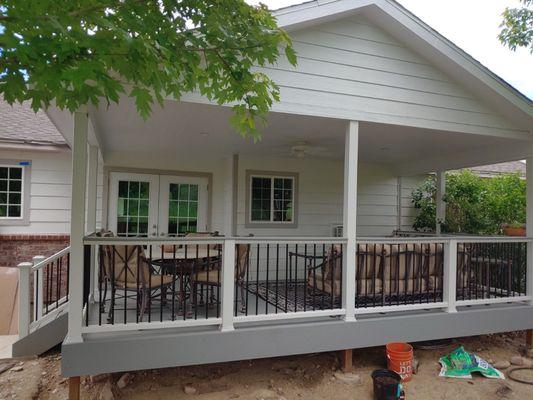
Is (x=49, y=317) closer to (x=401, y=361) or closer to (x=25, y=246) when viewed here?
(x=25, y=246)

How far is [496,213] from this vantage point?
729cm

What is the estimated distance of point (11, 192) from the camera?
6273 mm

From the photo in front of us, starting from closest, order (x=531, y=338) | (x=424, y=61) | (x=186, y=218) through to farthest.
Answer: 1. (x=424, y=61)
2. (x=531, y=338)
3. (x=186, y=218)

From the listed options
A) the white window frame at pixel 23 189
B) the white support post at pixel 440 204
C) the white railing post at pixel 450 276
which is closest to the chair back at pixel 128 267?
the white window frame at pixel 23 189

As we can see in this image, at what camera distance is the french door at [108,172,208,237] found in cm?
642

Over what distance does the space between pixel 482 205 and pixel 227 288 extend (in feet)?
20.1

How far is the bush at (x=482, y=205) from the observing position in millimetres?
7184

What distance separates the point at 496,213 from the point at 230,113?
6015 millimetres

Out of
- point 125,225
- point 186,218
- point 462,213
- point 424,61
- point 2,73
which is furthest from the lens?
point 462,213

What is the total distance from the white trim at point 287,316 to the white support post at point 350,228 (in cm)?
12

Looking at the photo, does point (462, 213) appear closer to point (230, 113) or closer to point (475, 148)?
point (475, 148)

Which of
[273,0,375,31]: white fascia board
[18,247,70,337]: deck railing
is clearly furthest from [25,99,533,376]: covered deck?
[273,0,375,31]: white fascia board

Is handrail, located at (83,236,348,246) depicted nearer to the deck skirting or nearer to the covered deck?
the covered deck

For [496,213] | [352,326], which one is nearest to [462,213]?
[496,213]
